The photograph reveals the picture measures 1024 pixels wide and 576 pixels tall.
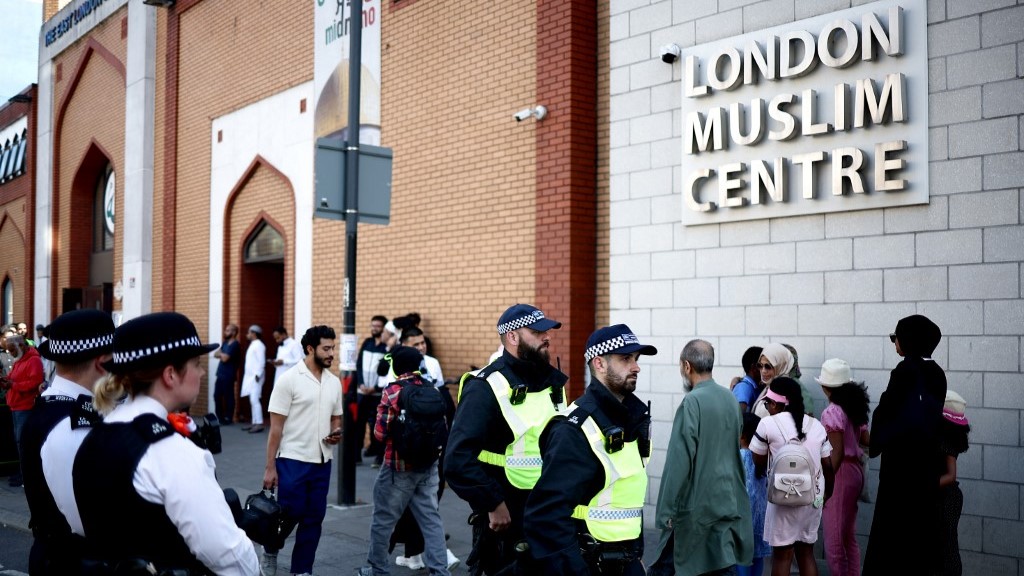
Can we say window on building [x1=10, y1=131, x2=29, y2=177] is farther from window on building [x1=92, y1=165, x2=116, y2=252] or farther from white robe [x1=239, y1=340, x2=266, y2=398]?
white robe [x1=239, y1=340, x2=266, y2=398]

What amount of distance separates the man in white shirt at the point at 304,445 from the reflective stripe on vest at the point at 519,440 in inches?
83.0

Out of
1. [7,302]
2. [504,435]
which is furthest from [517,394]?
[7,302]

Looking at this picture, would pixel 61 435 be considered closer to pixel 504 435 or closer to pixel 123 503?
pixel 123 503

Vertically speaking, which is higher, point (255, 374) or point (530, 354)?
point (530, 354)

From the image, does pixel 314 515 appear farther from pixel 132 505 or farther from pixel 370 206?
pixel 132 505

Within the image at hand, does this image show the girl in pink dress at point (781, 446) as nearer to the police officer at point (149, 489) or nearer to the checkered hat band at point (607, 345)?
the checkered hat band at point (607, 345)

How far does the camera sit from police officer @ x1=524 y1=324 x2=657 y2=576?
365cm

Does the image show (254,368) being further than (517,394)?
Yes

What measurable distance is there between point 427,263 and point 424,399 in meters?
5.41

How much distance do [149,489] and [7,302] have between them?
29.4m

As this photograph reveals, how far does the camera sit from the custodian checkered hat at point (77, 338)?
403 cm

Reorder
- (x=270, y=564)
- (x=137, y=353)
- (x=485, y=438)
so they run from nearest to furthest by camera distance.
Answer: (x=137, y=353)
(x=485, y=438)
(x=270, y=564)

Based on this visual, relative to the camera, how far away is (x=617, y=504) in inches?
154

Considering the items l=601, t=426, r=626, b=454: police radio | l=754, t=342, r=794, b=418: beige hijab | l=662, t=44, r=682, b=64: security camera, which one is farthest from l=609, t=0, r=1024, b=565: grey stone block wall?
l=601, t=426, r=626, b=454: police radio
